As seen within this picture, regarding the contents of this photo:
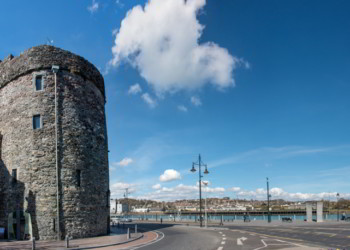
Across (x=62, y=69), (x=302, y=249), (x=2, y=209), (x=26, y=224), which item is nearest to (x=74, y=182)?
(x=26, y=224)

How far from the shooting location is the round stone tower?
22.8 m

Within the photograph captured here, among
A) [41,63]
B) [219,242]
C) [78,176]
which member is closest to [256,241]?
[219,242]

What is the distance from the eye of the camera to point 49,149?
2366cm

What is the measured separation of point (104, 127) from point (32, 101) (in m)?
7.05

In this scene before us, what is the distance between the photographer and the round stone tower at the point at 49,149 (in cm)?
2284

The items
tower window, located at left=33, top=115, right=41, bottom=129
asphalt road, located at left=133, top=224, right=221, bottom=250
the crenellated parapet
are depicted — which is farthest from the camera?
the crenellated parapet

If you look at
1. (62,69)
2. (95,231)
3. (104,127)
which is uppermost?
(62,69)

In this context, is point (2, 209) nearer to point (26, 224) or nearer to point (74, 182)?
point (26, 224)

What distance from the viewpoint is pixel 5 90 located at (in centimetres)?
2669

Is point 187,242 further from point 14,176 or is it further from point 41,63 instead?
point 41,63

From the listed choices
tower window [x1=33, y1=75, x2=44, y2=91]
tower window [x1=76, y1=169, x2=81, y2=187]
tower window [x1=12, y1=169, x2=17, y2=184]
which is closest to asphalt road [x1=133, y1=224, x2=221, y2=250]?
tower window [x1=76, y1=169, x2=81, y2=187]

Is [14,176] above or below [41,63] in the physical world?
below

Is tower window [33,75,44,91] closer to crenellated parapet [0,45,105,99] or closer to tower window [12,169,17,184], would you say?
crenellated parapet [0,45,105,99]

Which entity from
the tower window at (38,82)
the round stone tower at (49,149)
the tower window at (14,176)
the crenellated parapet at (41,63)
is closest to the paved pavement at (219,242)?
the round stone tower at (49,149)
